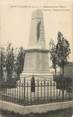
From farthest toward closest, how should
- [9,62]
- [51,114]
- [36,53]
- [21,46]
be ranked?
[36,53] < [9,62] < [21,46] < [51,114]

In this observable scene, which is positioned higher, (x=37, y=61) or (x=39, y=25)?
(x=39, y=25)

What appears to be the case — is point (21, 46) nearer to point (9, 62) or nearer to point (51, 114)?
point (9, 62)

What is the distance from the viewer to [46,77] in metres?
5.20

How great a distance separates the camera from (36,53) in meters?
5.52

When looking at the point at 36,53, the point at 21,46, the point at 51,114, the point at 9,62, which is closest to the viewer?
the point at 51,114

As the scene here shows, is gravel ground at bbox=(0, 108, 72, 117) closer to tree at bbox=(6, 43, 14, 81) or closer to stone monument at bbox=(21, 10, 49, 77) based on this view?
tree at bbox=(6, 43, 14, 81)

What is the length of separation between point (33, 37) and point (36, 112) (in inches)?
105

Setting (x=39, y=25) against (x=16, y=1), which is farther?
(x=39, y=25)

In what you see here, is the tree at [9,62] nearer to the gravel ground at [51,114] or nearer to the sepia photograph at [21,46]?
the sepia photograph at [21,46]

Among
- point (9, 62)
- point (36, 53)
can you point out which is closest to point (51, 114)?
point (9, 62)

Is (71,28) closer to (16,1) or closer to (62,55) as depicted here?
(16,1)

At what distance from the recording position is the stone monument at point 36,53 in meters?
5.36

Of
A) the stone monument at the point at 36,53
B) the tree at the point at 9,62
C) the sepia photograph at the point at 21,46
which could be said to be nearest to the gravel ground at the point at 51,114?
the sepia photograph at the point at 21,46

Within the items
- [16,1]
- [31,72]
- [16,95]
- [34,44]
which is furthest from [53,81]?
[16,1]
